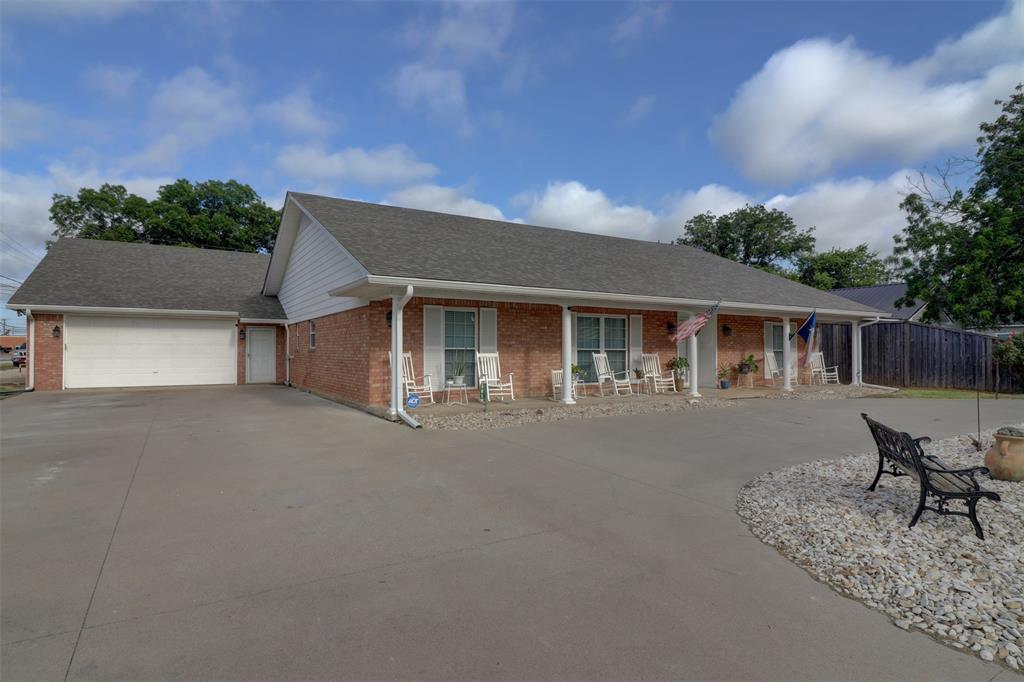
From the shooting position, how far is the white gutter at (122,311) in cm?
1571

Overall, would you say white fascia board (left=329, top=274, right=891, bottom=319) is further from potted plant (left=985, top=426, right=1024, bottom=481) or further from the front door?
the front door

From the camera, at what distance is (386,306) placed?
1141cm

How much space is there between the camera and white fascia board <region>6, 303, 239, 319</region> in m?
15.8

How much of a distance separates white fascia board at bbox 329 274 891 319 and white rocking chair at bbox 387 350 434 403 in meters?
1.47

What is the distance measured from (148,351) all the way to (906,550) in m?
20.4

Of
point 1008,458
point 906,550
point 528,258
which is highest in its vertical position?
point 528,258

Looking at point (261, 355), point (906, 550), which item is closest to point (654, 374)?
point (906, 550)

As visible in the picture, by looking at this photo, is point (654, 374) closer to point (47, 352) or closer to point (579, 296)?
point (579, 296)

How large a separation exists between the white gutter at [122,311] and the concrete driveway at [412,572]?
1069cm

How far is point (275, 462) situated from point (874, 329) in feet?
65.6

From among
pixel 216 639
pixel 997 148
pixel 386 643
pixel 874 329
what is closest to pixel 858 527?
pixel 386 643

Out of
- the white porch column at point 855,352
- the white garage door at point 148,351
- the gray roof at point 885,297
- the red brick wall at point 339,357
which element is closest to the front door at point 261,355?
the white garage door at point 148,351

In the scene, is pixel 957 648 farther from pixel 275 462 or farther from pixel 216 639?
pixel 275 462

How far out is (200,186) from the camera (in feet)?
121
